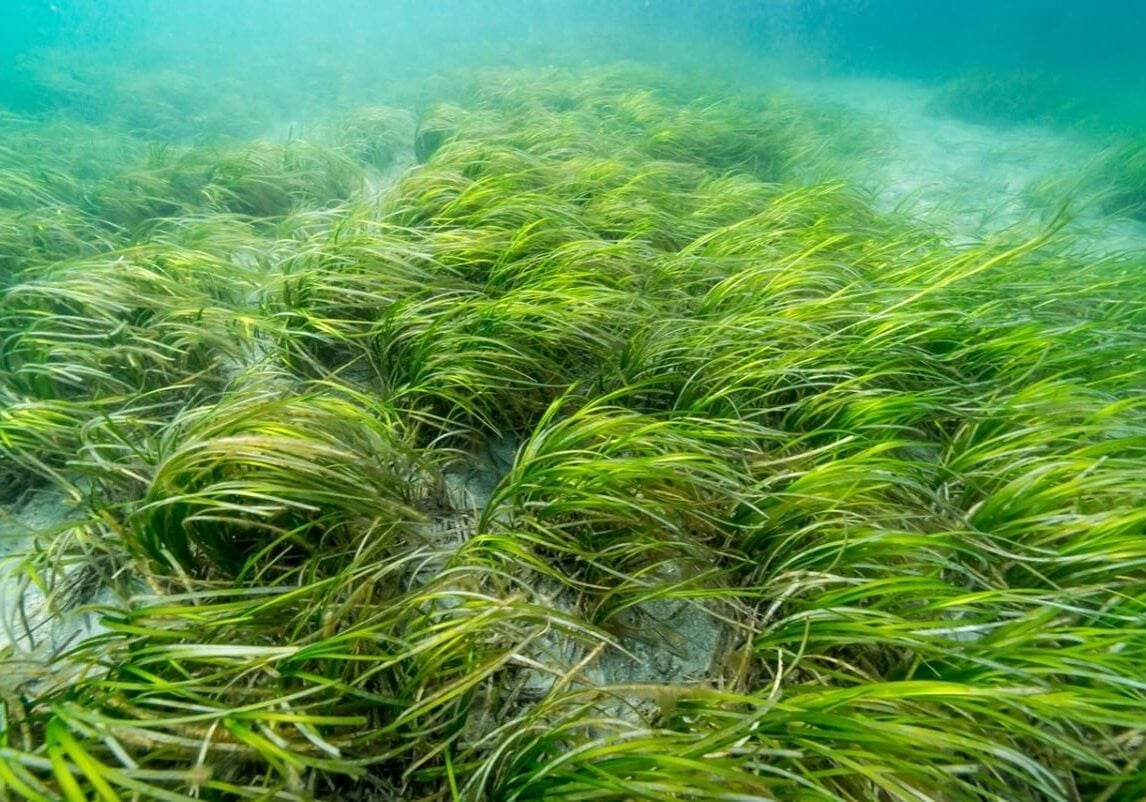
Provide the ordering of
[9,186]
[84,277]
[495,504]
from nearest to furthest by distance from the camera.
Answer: [495,504]
[84,277]
[9,186]

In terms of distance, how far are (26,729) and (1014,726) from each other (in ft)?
6.64

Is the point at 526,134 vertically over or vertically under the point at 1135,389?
over


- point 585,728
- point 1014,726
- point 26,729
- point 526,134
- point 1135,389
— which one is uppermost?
point 526,134

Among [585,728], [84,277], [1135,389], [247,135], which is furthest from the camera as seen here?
[247,135]

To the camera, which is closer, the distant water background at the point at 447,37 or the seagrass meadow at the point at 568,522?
the seagrass meadow at the point at 568,522

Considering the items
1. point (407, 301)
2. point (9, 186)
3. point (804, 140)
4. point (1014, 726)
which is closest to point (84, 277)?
point (407, 301)

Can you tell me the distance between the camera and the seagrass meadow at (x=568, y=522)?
1.00 metres

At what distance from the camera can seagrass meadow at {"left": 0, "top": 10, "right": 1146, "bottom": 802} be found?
100cm

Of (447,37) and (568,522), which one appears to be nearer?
(568,522)

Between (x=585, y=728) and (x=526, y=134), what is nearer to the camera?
(x=585, y=728)

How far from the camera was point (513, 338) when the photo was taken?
2082 millimetres

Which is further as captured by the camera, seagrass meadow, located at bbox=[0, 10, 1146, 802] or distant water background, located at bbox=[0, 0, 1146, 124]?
distant water background, located at bbox=[0, 0, 1146, 124]

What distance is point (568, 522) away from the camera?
59.6 inches

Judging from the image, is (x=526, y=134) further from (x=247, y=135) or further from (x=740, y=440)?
(x=247, y=135)
